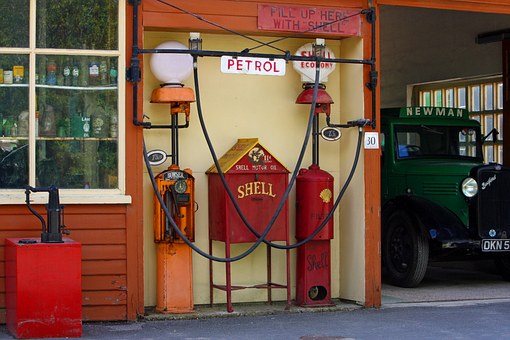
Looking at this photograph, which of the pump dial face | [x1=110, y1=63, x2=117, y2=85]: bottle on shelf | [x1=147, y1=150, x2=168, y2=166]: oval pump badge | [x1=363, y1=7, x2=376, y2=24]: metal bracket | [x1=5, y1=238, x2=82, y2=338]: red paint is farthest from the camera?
[x1=363, y1=7, x2=376, y2=24]: metal bracket

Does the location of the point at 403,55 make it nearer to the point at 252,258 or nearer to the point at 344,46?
the point at 344,46

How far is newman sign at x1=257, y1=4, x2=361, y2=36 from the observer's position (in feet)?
31.9

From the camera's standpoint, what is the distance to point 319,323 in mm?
9133

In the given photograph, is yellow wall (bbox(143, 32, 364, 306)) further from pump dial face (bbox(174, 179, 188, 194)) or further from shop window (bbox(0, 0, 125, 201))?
shop window (bbox(0, 0, 125, 201))

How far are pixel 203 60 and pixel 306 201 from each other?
70.6 inches

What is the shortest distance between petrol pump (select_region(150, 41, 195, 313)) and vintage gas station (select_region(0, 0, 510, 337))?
0.04ft

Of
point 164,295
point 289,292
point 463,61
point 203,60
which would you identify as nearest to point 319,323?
point 289,292

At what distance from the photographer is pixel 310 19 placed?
9.87 meters

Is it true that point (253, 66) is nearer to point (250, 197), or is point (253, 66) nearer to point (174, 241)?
point (250, 197)

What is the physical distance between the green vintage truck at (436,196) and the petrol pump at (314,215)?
2015 mm

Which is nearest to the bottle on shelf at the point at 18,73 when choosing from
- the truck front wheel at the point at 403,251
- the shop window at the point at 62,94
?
the shop window at the point at 62,94

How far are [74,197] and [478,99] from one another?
8.22 metres

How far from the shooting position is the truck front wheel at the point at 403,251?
38.4 feet

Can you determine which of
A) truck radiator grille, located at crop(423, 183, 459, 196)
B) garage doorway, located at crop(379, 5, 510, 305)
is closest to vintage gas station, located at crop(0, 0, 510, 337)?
garage doorway, located at crop(379, 5, 510, 305)
